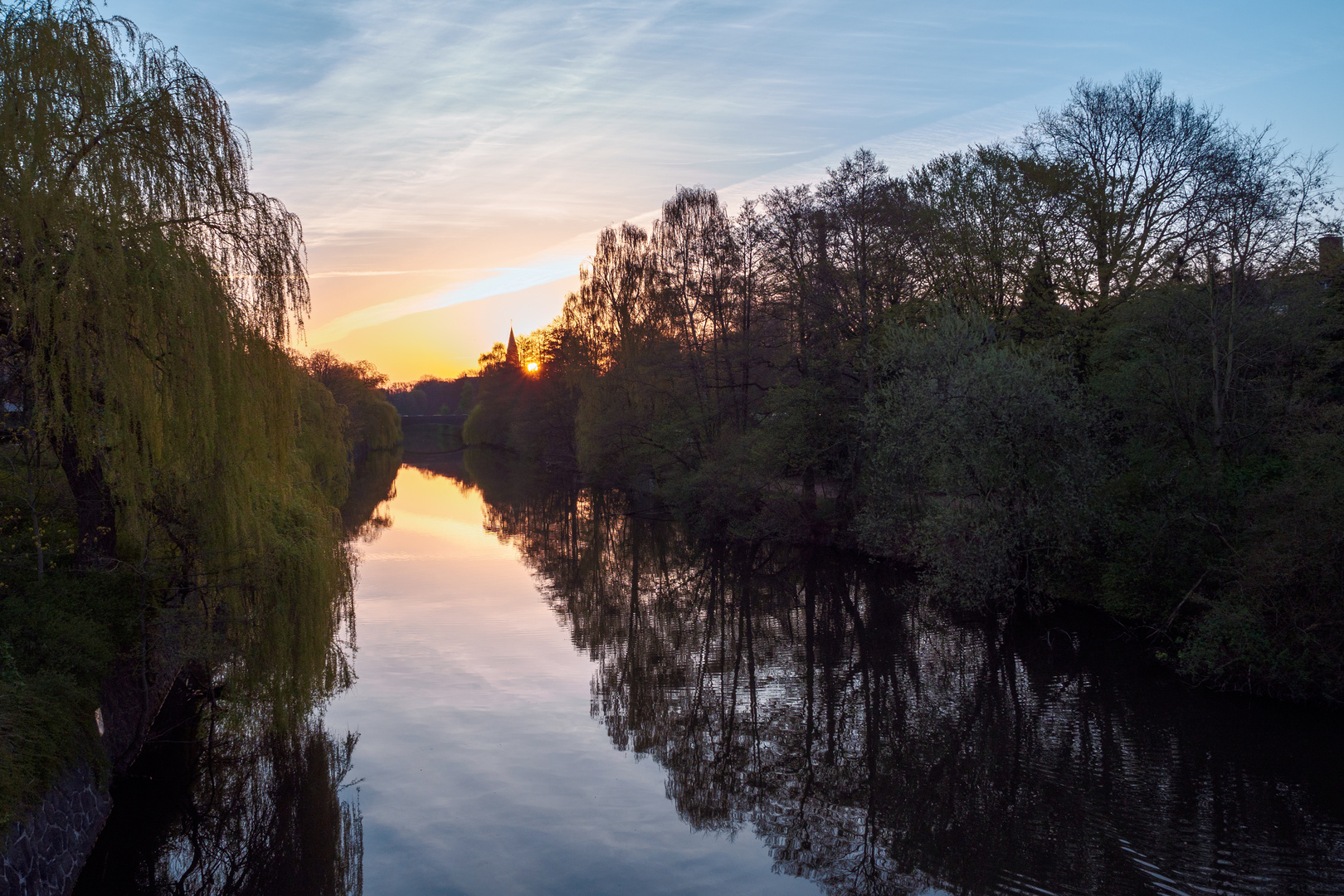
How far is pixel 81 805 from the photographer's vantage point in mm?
8930

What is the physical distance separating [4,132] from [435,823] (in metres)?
8.90

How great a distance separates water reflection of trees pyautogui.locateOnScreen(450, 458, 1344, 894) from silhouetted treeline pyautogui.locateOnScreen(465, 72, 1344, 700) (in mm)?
1479

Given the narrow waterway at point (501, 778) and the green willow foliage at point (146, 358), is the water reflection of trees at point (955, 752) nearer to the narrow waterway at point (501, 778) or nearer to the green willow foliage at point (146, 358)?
the narrow waterway at point (501, 778)

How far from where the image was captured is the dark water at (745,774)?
32.4 ft

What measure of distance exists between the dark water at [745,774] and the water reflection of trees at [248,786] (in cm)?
5

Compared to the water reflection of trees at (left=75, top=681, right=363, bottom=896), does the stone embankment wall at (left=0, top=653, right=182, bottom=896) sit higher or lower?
higher

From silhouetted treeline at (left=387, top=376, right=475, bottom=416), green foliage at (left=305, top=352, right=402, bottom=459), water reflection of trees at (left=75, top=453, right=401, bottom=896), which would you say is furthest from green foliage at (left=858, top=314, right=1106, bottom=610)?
silhouetted treeline at (left=387, top=376, right=475, bottom=416)

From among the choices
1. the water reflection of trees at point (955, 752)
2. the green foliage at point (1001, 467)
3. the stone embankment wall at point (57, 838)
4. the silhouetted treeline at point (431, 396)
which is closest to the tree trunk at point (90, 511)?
the stone embankment wall at point (57, 838)

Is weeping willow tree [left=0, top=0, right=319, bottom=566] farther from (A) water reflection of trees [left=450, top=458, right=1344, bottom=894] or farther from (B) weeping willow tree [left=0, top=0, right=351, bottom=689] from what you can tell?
(A) water reflection of trees [left=450, top=458, right=1344, bottom=894]

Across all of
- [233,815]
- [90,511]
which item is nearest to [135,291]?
[90,511]

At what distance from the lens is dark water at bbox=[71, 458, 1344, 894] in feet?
32.4

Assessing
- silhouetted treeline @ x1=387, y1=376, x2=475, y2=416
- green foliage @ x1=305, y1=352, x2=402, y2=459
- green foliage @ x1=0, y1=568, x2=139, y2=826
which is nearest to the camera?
green foliage @ x1=0, y1=568, x2=139, y2=826

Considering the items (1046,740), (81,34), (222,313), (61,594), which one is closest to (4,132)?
(81,34)

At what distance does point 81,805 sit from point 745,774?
7.83m
